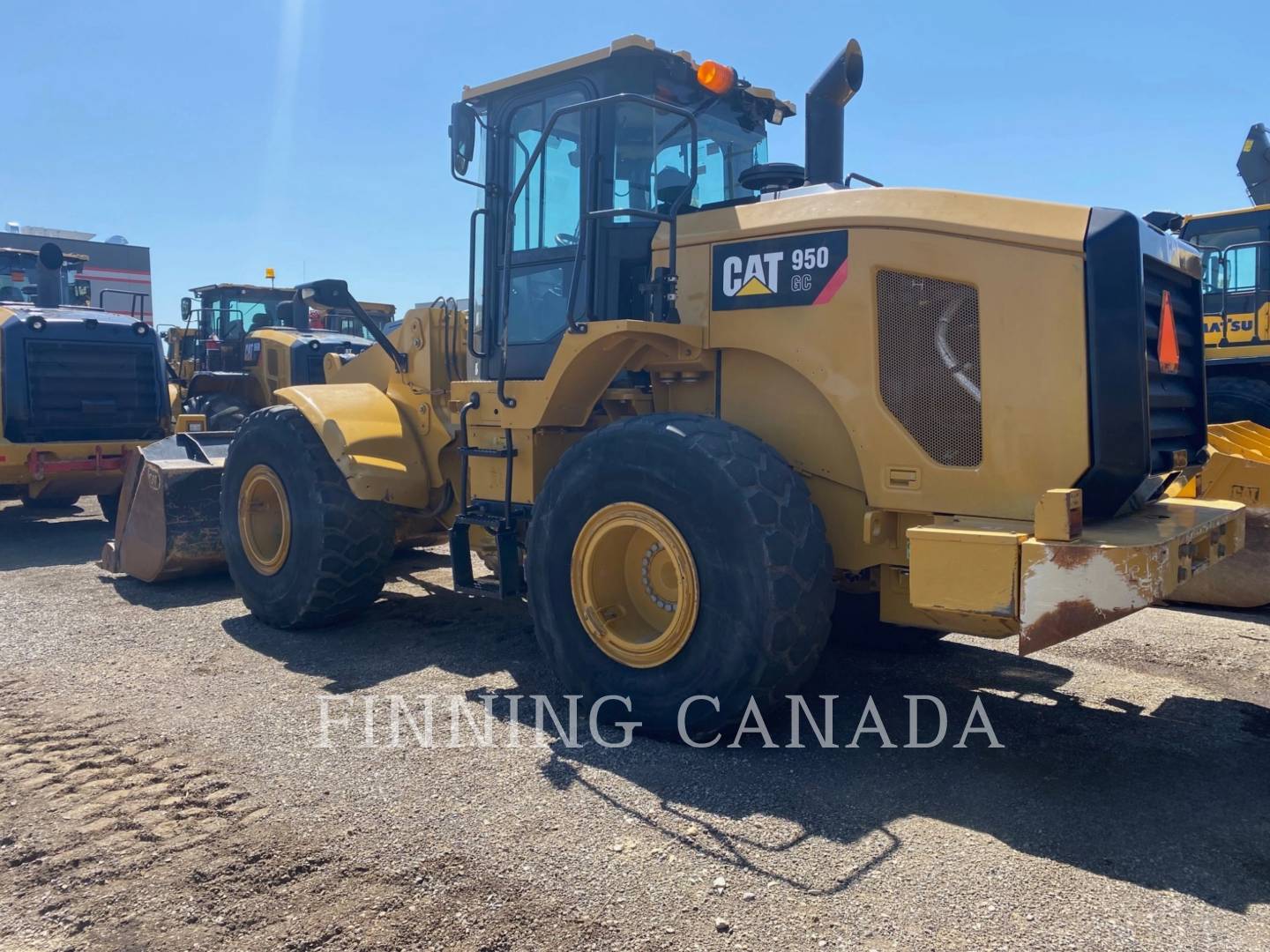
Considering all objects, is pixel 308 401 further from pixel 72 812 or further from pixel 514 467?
pixel 72 812

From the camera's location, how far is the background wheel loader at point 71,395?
9.60 meters

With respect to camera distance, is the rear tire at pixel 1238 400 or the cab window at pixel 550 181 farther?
the rear tire at pixel 1238 400

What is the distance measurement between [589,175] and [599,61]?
0.59 meters

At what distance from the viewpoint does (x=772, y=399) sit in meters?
4.41

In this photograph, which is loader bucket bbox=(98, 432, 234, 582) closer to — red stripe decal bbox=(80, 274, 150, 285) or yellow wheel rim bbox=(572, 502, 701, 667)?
yellow wheel rim bbox=(572, 502, 701, 667)

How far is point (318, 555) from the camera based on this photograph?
5805mm

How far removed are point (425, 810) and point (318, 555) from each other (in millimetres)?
2639

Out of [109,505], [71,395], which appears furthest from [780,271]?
[109,505]

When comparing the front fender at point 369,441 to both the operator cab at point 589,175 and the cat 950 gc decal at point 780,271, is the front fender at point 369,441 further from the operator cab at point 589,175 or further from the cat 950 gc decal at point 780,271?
the cat 950 gc decal at point 780,271

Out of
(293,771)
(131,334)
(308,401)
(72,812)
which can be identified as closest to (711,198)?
(308,401)

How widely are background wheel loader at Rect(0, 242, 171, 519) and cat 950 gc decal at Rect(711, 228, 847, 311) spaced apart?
25.7ft

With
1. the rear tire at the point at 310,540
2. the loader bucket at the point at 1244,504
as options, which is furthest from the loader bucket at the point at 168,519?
the loader bucket at the point at 1244,504

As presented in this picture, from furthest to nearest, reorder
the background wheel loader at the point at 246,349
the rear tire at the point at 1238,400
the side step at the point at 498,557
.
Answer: the background wheel loader at the point at 246,349
the rear tire at the point at 1238,400
the side step at the point at 498,557

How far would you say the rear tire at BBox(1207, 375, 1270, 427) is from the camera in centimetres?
914
